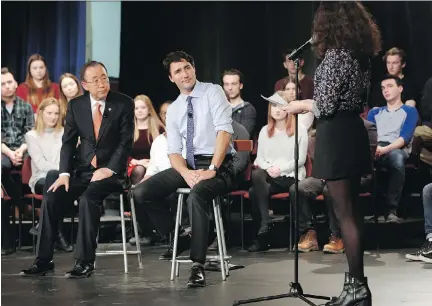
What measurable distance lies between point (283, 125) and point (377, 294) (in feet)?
8.59

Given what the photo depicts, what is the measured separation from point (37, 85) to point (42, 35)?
0.94m

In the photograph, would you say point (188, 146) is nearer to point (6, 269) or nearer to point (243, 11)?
point (6, 269)

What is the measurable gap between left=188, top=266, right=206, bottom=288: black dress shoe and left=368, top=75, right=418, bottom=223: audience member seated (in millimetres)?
2398

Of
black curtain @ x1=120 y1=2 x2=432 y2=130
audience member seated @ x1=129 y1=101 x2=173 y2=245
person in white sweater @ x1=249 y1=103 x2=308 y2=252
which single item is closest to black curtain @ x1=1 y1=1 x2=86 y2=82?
black curtain @ x1=120 y1=2 x2=432 y2=130

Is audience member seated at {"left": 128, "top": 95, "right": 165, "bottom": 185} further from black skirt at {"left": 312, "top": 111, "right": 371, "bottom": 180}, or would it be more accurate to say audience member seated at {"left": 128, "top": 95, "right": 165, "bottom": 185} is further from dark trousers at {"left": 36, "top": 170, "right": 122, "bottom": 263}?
black skirt at {"left": 312, "top": 111, "right": 371, "bottom": 180}

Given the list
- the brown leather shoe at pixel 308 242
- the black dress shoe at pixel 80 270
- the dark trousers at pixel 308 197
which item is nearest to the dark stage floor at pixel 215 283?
the black dress shoe at pixel 80 270

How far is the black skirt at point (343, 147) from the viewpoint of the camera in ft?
12.1

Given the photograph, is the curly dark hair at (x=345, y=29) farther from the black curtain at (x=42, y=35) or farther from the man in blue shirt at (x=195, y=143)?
the black curtain at (x=42, y=35)

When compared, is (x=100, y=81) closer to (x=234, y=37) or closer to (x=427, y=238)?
(x=427, y=238)

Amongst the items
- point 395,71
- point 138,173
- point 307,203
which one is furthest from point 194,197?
point 395,71

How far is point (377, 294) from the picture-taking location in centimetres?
430

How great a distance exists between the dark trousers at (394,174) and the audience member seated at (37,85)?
293 centimetres

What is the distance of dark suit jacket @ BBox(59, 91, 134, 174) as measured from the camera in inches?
209

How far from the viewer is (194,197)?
15.6 feet
